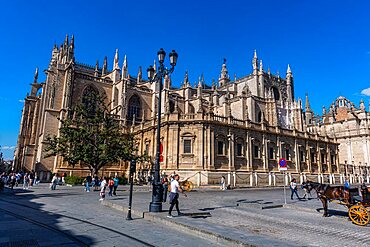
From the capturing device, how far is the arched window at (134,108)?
131 feet

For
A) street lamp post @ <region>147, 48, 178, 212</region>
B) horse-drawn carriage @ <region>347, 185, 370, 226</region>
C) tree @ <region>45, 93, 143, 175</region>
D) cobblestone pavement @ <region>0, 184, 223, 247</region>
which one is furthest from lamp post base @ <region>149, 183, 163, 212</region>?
tree @ <region>45, 93, 143, 175</region>

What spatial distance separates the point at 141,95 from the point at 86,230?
35448 mm

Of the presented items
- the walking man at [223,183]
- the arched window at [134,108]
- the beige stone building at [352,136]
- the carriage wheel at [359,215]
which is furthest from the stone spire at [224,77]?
the carriage wheel at [359,215]

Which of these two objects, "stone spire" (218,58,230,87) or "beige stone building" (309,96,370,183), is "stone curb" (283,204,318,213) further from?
"stone spire" (218,58,230,87)

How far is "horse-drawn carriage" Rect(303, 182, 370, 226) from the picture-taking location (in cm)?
860

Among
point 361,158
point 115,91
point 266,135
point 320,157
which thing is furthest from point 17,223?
point 361,158

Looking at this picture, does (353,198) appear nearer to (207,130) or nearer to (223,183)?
(223,183)

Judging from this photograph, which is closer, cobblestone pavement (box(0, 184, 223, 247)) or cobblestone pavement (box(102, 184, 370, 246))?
cobblestone pavement (box(0, 184, 223, 247))

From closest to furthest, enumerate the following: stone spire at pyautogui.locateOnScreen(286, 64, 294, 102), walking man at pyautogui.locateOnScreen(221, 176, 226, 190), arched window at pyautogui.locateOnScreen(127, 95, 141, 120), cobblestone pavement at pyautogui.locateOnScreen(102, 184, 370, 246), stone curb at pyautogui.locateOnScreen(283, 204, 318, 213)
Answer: cobblestone pavement at pyautogui.locateOnScreen(102, 184, 370, 246)
stone curb at pyautogui.locateOnScreen(283, 204, 318, 213)
walking man at pyautogui.locateOnScreen(221, 176, 226, 190)
arched window at pyautogui.locateOnScreen(127, 95, 141, 120)
stone spire at pyautogui.locateOnScreen(286, 64, 294, 102)

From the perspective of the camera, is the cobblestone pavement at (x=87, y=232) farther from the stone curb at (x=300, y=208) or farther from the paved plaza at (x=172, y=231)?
the stone curb at (x=300, y=208)

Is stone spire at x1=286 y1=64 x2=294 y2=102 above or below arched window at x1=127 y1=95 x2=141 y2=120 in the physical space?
above

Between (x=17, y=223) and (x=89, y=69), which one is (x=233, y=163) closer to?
(x=17, y=223)

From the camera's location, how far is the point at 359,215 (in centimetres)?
862

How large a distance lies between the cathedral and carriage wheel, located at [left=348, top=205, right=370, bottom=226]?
39.9 feet
